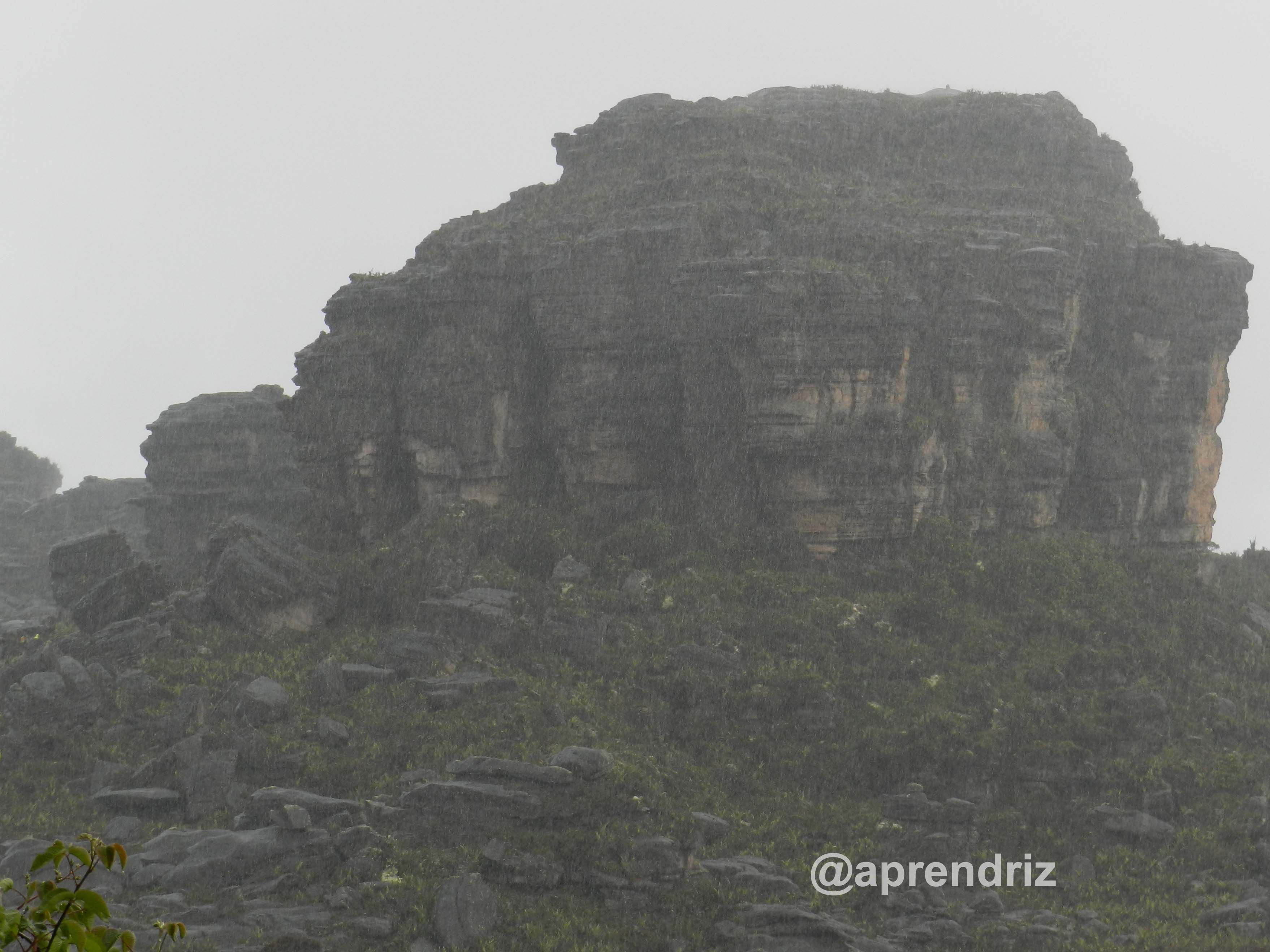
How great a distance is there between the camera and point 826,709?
121ft

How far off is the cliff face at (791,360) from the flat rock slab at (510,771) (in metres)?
16.3

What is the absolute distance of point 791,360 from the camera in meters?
43.3

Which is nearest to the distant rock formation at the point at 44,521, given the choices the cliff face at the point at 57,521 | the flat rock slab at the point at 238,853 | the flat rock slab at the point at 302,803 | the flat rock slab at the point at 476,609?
the cliff face at the point at 57,521

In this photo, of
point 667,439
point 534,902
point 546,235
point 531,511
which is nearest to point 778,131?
point 546,235

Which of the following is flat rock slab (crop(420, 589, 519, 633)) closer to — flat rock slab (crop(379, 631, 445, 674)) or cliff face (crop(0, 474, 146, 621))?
flat rock slab (crop(379, 631, 445, 674))

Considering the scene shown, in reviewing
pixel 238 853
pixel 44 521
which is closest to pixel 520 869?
pixel 238 853

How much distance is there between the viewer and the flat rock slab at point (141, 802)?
3200 centimetres

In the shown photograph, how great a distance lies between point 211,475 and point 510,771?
3427 cm

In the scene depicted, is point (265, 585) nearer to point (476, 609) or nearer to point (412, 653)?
point (412, 653)

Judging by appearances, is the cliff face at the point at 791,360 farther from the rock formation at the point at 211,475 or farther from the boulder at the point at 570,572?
the rock formation at the point at 211,475

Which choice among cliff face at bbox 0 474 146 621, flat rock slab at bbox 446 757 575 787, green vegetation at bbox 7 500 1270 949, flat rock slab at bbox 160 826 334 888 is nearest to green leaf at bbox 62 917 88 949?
green vegetation at bbox 7 500 1270 949

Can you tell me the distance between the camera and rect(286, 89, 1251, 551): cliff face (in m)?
43.9

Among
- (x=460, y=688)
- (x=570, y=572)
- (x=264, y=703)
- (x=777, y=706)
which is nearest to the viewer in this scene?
(x=264, y=703)

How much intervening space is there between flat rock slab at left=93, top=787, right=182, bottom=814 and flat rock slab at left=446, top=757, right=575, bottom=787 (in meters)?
7.42
